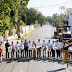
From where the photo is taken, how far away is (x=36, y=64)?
44.1ft

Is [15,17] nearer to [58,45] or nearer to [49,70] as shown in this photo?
[58,45]

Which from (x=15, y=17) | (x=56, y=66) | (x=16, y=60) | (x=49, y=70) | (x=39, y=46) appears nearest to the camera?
(x=49, y=70)

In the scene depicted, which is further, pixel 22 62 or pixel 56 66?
pixel 22 62

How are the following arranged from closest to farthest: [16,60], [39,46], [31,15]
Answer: [16,60]
[39,46]
[31,15]

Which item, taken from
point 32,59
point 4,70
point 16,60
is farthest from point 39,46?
point 4,70

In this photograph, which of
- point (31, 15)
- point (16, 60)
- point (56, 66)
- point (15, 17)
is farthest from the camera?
point (31, 15)

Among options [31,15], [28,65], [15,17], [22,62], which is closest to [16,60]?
[22,62]

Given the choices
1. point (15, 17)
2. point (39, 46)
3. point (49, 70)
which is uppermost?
point (15, 17)

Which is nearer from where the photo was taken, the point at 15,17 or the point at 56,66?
the point at 56,66

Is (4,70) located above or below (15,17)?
below

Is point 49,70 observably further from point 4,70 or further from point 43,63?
point 4,70

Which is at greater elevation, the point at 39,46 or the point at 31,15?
the point at 31,15

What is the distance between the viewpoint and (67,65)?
12359 millimetres

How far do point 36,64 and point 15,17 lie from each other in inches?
1242
